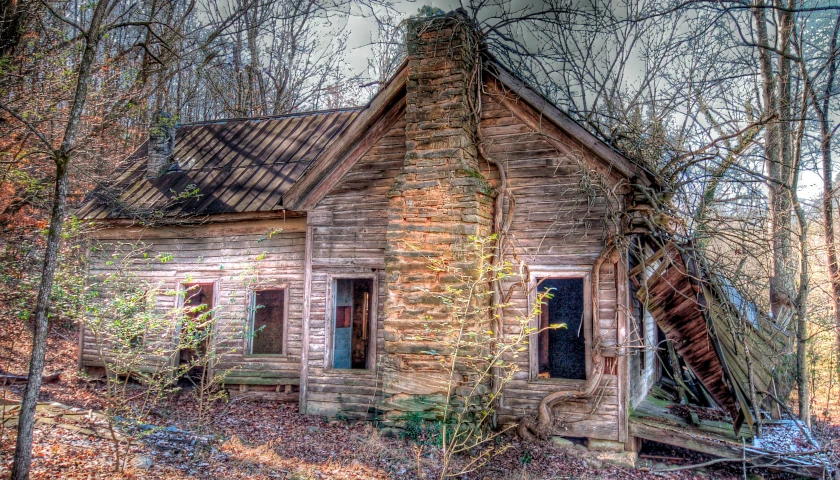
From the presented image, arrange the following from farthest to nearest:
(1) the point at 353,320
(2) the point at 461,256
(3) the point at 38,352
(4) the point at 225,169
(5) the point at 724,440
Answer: (4) the point at 225,169 < (1) the point at 353,320 < (2) the point at 461,256 < (5) the point at 724,440 < (3) the point at 38,352

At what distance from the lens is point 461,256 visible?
295 inches

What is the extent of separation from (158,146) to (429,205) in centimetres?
814

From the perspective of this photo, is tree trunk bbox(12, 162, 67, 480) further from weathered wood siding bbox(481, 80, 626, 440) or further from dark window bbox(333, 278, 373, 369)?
weathered wood siding bbox(481, 80, 626, 440)

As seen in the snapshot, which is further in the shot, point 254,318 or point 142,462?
point 254,318

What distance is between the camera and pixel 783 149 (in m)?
11.4

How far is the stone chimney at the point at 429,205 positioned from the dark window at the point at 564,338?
61.4 inches

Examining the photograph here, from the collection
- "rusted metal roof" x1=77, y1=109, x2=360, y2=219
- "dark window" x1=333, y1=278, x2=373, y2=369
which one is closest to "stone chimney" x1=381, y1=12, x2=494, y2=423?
"dark window" x1=333, y1=278, x2=373, y2=369

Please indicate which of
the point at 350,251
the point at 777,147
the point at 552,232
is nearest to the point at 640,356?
the point at 552,232

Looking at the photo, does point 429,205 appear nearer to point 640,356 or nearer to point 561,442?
point 561,442

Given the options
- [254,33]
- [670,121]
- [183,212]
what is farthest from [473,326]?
[254,33]

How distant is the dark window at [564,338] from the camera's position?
810 centimetres

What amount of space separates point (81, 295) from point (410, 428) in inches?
185

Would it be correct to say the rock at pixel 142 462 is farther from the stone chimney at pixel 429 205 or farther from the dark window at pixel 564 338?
the dark window at pixel 564 338

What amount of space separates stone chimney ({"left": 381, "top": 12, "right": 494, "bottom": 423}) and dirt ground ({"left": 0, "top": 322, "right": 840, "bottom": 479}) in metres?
0.90
